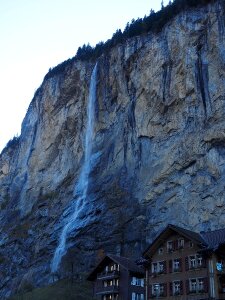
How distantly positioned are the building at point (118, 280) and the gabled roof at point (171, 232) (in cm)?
414

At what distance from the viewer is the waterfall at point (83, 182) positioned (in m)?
69.9

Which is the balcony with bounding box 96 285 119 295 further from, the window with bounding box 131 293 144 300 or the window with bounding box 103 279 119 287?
the window with bounding box 131 293 144 300

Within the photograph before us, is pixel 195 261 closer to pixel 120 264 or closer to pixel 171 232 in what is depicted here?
pixel 171 232

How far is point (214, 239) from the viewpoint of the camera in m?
42.3

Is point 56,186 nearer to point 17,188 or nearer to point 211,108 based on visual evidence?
point 17,188

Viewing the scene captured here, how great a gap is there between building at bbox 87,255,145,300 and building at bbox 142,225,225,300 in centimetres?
369

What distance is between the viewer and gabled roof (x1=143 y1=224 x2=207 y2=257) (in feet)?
139

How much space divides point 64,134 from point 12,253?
83.3 ft

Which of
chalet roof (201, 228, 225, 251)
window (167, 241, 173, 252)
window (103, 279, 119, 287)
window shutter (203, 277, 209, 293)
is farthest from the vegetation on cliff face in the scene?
window shutter (203, 277, 209, 293)

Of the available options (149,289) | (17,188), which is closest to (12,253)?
(17,188)

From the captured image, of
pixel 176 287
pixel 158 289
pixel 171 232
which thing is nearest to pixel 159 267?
pixel 158 289

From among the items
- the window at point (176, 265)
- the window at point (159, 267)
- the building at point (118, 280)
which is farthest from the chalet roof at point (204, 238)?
the building at point (118, 280)

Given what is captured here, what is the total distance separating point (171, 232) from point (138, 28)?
4812 cm

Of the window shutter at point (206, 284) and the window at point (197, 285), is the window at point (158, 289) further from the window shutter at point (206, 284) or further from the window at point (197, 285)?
the window shutter at point (206, 284)
